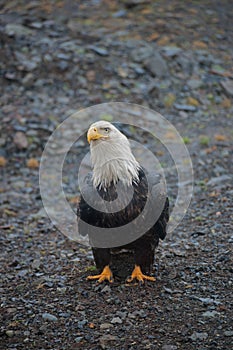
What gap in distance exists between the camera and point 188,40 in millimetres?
16500

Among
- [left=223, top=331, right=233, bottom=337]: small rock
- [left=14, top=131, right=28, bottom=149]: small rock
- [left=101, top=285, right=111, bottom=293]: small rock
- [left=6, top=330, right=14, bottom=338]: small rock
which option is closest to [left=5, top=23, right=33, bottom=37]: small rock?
[left=14, top=131, right=28, bottom=149]: small rock

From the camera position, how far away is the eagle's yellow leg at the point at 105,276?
22.2 ft

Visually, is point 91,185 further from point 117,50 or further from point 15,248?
point 117,50

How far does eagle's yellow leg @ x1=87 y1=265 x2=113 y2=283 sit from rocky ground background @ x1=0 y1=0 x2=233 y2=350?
0.12m

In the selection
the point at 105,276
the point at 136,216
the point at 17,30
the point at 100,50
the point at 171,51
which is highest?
the point at 17,30

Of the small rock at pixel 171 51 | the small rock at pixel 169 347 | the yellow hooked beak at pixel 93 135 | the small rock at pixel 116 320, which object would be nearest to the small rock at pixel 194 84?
the small rock at pixel 171 51

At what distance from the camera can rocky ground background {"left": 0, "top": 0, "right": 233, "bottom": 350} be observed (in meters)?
5.79

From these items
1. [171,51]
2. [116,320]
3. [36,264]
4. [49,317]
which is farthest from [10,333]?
[171,51]

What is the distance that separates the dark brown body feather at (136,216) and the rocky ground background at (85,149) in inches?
15.8

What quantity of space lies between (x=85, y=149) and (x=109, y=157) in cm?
627

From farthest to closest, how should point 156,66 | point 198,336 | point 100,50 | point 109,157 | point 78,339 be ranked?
point 100,50
point 156,66
point 109,157
point 78,339
point 198,336

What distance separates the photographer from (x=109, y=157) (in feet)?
21.1

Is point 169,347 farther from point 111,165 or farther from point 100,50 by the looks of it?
point 100,50

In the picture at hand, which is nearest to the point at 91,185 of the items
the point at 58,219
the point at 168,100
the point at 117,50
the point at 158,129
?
the point at 58,219
